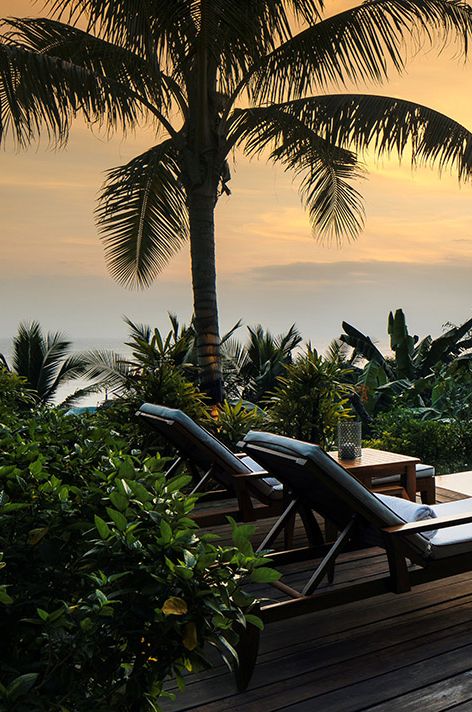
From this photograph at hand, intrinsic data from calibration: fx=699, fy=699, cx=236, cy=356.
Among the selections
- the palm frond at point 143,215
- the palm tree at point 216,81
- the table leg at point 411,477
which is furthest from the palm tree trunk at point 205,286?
the table leg at point 411,477

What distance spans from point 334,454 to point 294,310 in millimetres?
9806

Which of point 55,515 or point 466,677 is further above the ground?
point 55,515

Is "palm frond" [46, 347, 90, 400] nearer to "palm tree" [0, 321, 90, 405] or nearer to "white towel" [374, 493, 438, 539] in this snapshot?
"palm tree" [0, 321, 90, 405]

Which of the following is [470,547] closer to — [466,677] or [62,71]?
[466,677]

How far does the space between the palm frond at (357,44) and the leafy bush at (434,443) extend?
4.06m

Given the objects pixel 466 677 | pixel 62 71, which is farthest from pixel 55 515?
pixel 62 71

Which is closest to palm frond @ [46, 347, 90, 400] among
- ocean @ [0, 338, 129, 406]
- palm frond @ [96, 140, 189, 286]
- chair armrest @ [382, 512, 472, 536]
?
ocean @ [0, 338, 129, 406]

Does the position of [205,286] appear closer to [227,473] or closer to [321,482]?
[227,473]

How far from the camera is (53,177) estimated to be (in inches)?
510

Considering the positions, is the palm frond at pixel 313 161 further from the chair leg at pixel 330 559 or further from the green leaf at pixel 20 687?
the green leaf at pixel 20 687

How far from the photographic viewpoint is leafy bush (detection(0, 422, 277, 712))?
1.33 metres

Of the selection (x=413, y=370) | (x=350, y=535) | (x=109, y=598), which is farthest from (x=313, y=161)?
(x=109, y=598)

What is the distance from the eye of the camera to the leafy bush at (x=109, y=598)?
133 centimetres

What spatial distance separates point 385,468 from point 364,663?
6.86 ft
